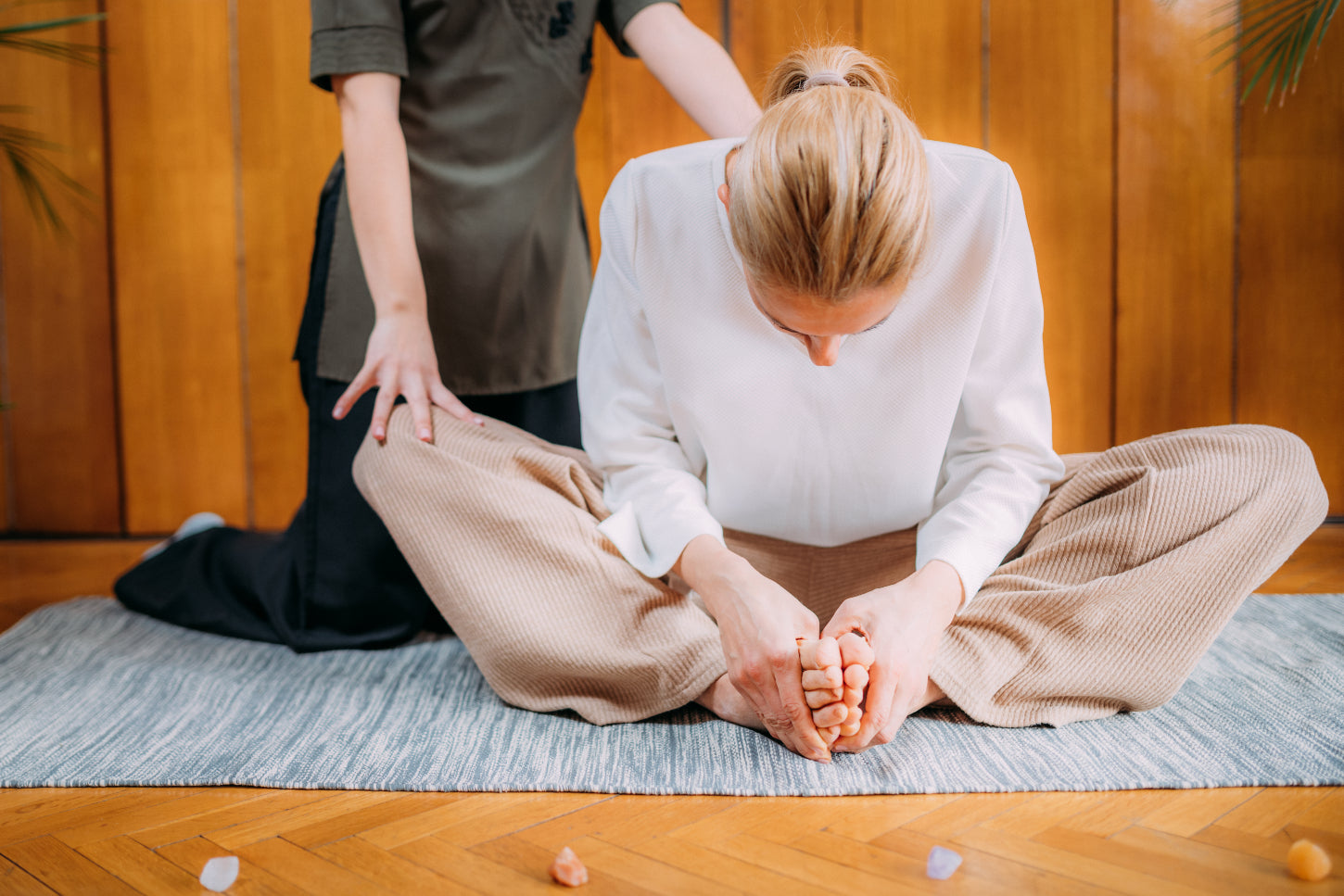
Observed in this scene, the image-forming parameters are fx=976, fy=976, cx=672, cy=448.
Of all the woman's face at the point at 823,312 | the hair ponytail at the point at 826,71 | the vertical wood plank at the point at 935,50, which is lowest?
the woman's face at the point at 823,312

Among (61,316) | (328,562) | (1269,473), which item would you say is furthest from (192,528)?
(1269,473)

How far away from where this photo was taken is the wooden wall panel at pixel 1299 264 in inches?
89.8

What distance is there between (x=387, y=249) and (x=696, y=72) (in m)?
0.50

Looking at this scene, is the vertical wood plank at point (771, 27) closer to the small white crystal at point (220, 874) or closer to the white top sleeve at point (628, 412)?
the white top sleeve at point (628, 412)

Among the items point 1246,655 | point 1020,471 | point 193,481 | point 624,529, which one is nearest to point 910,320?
point 1020,471

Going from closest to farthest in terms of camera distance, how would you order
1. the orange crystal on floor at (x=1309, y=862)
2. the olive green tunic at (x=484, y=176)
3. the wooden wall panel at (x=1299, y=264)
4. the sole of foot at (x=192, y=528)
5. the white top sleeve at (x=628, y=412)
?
the orange crystal on floor at (x=1309, y=862), the white top sleeve at (x=628, y=412), the olive green tunic at (x=484, y=176), the sole of foot at (x=192, y=528), the wooden wall panel at (x=1299, y=264)

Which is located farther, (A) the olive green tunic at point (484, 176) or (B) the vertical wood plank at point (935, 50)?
(B) the vertical wood plank at point (935, 50)

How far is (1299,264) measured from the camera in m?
2.31

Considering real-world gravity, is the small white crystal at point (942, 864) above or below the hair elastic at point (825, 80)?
below

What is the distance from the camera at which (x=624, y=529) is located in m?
1.11

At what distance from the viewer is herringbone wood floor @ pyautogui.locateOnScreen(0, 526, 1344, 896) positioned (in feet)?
2.32

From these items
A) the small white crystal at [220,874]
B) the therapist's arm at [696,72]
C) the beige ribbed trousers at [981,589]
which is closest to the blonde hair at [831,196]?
the beige ribbed trousers at [981,589]

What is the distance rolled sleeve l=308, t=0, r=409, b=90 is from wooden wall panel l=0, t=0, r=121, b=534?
4.51ft

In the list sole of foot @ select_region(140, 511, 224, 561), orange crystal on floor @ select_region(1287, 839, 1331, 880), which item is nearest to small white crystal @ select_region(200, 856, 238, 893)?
orange crystal on floor @ select_region(1287, 839, 1331, 880)
